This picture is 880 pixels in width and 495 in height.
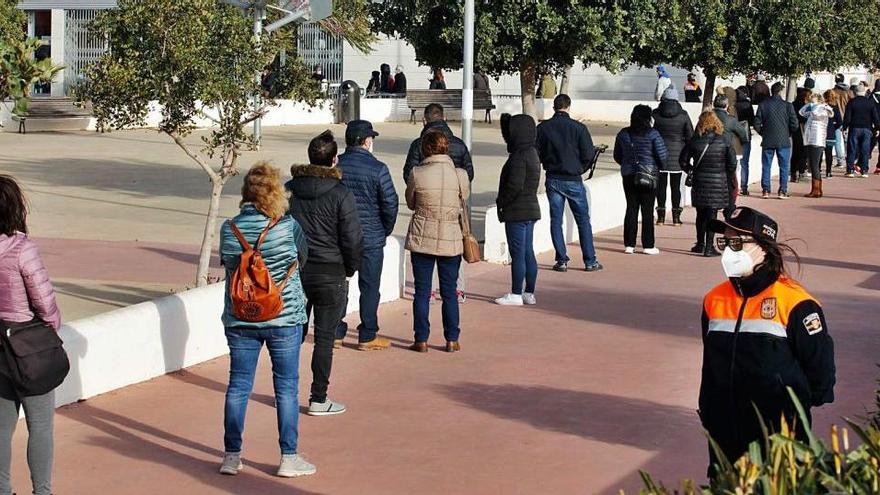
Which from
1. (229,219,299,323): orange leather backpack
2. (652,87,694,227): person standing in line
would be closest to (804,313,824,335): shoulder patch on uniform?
(229,219,299,323): orange leather backpack

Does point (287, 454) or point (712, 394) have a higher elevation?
point (712, 394)

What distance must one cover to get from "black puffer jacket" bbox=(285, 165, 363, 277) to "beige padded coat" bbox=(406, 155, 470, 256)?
5.54 feet

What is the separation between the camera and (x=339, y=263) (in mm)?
8562

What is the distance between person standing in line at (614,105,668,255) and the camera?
15008 millimetres

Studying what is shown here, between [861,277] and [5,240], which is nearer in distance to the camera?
[5,240]

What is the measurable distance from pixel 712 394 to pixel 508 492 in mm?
1716

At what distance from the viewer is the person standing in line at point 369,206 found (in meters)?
9.88

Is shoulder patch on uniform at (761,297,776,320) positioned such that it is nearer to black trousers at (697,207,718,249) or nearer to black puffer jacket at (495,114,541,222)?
black puffer jacket at (495,114,541,222)

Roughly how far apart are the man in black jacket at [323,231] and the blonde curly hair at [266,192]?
118cm

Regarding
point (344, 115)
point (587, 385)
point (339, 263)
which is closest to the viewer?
point (339, 263)

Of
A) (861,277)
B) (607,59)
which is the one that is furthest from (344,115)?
(861,277)

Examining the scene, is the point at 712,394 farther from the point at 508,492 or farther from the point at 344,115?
the point at 344,115

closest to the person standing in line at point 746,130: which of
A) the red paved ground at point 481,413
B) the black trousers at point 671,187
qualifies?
the black trousers at point 671,187

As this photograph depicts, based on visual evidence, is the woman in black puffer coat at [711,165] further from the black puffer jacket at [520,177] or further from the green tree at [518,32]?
the green tree at [518,32]
